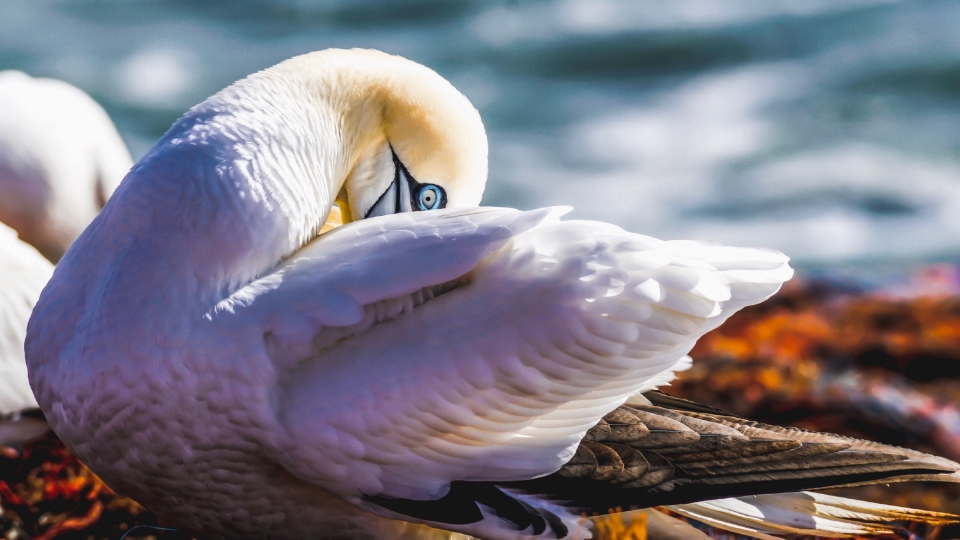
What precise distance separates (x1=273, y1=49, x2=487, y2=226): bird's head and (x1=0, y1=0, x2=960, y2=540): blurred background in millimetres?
2596

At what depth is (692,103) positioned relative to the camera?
11945 mm

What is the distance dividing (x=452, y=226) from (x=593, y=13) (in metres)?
12.4

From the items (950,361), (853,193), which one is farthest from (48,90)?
(853,193)

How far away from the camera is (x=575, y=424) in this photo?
216cm

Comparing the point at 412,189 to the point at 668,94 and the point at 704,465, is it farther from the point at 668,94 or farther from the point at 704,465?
the point at 668,94

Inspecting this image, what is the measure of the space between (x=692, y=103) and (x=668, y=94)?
323 millimetres

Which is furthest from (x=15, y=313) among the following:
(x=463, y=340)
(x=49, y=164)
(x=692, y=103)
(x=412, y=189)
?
(x=692, y=103)

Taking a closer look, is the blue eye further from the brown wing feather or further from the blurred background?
the blurred background

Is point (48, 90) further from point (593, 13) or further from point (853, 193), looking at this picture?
point (593, 13)

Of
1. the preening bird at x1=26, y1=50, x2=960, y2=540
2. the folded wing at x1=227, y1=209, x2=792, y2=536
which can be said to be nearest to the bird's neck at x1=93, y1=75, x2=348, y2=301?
the preening bird at x1=26, y1=50, x2=960, y2=540

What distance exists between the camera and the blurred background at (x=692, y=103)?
31.1ft

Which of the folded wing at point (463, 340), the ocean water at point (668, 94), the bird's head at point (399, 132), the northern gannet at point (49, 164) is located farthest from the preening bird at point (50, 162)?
the ocean water at point (668, 94)

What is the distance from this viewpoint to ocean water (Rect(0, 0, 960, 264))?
10.1m

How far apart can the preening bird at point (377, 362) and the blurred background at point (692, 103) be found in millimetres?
2863
